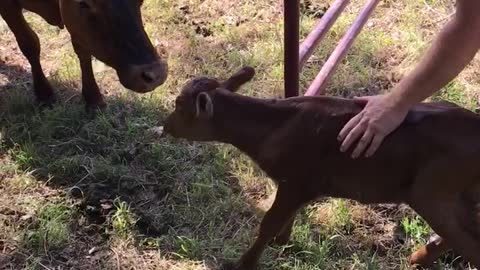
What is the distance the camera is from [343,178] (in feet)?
11.9

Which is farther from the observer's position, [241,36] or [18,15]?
[241,36]

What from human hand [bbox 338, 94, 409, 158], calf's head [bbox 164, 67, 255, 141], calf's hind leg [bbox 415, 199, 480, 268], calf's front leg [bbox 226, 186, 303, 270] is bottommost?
calf's front leg [bbox 226, 186, 303, 270]

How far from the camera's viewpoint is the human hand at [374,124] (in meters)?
3.36

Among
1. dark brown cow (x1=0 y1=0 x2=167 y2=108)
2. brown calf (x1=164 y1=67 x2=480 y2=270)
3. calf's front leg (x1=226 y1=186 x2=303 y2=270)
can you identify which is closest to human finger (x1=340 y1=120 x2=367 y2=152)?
brown calf (x1=164 y1=67 x2=480 y2=270)

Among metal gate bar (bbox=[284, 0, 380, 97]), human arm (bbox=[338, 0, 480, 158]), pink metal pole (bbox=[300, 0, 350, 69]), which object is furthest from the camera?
pink metal pole (bbox=[300, 0, 350, 69])

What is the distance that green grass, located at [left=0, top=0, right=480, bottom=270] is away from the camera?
4180 mm

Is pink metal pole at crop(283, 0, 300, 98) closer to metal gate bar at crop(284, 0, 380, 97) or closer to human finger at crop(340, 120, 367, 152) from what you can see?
metal gate bar at crop(284, 0, 380, 97)

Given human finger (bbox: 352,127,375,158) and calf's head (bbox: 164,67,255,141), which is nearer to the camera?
human finger (bbox: 352,127,375,158)

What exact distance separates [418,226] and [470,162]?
97 cm

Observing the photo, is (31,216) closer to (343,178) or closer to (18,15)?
(18,15)

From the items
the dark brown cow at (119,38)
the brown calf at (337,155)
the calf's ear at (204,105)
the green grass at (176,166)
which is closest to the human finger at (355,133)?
the brown calf at (337,155)

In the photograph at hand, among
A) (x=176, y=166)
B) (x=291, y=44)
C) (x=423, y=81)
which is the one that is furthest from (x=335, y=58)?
(x=423, y=81)

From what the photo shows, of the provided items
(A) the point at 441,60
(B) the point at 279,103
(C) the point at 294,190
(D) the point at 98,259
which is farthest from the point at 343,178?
(D) the point at 98,259

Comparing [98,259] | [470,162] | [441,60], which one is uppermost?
[441,60]
